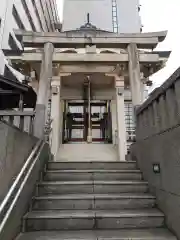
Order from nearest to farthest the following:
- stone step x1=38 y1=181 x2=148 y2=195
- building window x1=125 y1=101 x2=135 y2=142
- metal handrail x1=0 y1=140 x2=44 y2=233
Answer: metal handrail x1=0 y1=140 x2=44 y2=233 < stone step x1=38 y1=181 x2=148 y2=195 < building window x1=125 y1=101 x2=135 y2=142

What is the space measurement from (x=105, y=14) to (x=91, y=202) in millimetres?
12080

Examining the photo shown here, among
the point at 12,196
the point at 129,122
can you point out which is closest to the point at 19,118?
the point at 12,196

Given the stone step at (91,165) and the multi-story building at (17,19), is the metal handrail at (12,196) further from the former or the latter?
the multi-story building at (17,19)

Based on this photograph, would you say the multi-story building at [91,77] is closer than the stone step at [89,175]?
No

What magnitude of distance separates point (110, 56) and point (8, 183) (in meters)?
5.15

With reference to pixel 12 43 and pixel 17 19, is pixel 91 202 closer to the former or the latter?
pixel 12 43

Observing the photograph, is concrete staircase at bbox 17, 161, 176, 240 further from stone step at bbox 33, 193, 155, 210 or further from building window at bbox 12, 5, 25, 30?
building window at bbox 12, 5, 25, 30

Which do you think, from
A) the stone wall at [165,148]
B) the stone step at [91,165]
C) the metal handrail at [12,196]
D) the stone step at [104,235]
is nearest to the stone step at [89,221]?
the stone step at [104,235]

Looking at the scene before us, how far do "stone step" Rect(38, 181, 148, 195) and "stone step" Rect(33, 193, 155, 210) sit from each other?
0.25 m

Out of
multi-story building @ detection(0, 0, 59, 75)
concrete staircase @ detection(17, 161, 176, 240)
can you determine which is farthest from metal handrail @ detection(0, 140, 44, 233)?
multi-story building @ detection(0, 0, 59, 75)

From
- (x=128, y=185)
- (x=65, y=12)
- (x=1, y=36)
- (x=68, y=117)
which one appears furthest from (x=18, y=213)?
(x=65, y=12)

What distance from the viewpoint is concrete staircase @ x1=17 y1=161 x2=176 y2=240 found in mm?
2561

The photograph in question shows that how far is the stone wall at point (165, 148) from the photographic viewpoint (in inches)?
99.6

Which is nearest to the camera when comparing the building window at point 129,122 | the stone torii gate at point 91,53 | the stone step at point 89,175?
the stone step at point 89,175
